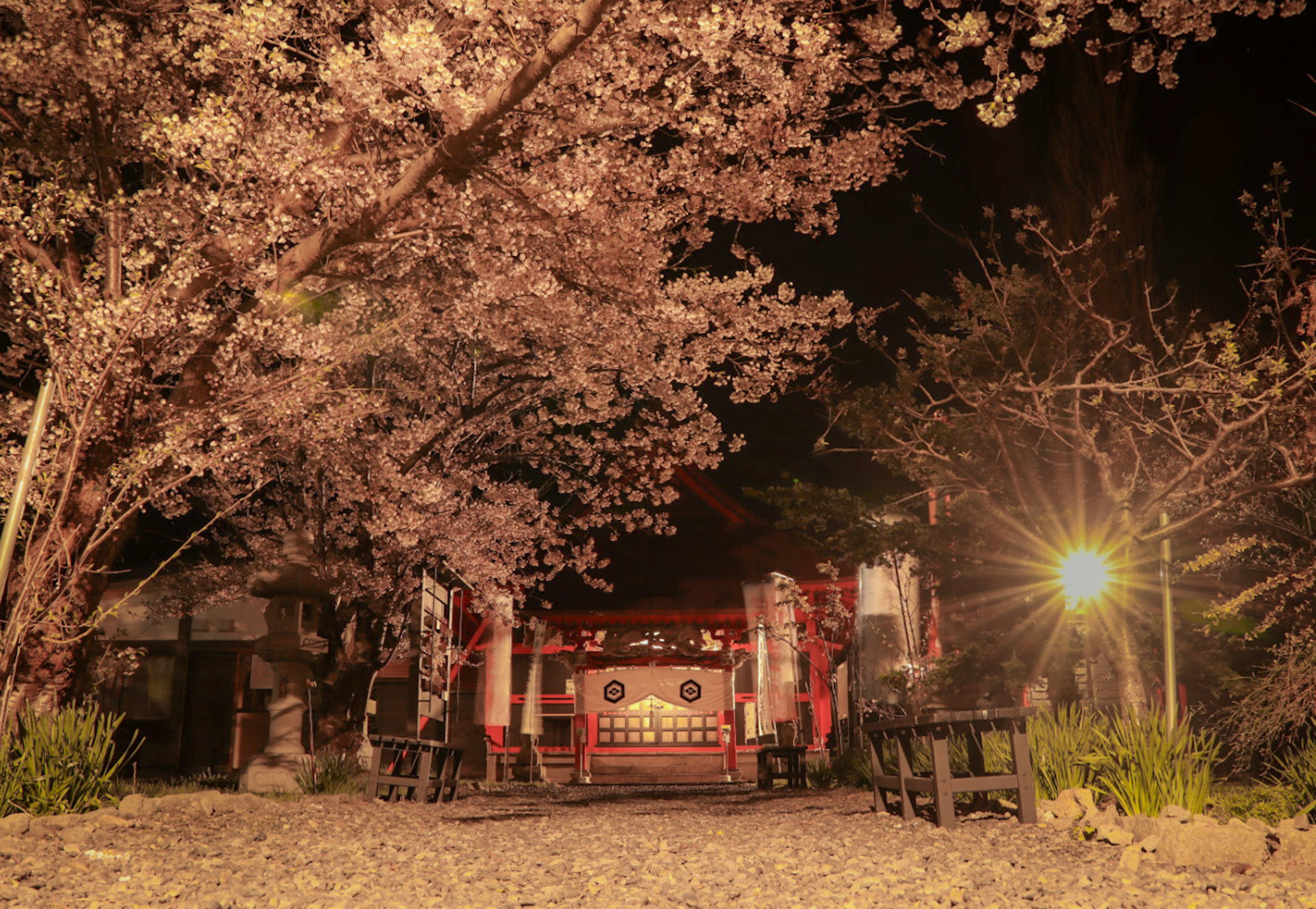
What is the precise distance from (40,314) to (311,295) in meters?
2.23

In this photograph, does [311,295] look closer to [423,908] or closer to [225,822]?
[225,822]

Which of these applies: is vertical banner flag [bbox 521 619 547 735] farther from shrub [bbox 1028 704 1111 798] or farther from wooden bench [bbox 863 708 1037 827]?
shrub [bbox 1028 704 1111 798]

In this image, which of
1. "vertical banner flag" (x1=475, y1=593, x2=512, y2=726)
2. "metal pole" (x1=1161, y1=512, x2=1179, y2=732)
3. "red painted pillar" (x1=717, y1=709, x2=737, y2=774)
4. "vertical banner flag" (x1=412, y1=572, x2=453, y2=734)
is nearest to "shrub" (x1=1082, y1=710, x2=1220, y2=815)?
"metal pole" (x1=1161, y1=512, x2=1179, y2=732)

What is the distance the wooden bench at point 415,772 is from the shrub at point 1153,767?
646 centimetres

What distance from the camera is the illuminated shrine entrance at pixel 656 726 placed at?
20.5 m

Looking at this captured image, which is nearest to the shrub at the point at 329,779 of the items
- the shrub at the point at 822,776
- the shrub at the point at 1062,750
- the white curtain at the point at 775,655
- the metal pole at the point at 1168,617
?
the shrub at the point at 822,776

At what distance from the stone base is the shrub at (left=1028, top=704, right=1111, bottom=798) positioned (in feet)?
23.5

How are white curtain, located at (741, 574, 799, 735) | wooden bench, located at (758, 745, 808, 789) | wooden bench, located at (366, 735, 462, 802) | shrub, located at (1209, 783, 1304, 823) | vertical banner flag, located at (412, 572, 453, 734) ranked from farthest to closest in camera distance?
white curtain, located at (741, 574, 799, 735), wooden bench, located at (758, 745, 808, 789), vertical banner flag, located at (412, 572, 453, 734), wooden bench, located at (366, 735, 462, 802), shrub, located at (1209, 783, 1304, 823)

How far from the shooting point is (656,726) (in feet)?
68.4

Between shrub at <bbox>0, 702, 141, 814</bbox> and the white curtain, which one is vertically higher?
the white curtain

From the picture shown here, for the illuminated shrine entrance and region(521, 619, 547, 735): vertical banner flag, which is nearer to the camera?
region(521, 619, 547, 735): vertical banner flag

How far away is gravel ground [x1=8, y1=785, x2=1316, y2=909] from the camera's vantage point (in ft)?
12.9

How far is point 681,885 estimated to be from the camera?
4227mm

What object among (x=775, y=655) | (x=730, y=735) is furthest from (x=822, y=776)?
(x=730, y=735)
